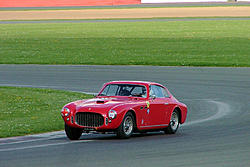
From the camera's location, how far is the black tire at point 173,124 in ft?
54.7

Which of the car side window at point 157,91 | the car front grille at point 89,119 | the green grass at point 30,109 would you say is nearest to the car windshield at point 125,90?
the car side window at point 157,91

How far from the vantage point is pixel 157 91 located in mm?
16922

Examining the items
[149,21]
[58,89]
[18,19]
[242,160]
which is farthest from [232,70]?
[18,19]

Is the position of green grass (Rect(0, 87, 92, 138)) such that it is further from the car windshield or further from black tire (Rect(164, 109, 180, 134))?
black tire (Rect(164, 109, 180, 134))

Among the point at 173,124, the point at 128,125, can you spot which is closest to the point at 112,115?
the point at 128,125

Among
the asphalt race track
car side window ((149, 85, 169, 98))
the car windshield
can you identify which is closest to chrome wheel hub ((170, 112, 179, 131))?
the asphalt race track

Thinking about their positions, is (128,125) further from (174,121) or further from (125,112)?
(174,121)

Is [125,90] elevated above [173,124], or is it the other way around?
[125,90]

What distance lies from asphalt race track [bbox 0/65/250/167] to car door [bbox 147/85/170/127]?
1.22ft

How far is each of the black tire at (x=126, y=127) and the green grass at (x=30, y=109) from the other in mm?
2822

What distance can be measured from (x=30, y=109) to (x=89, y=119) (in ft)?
23.0

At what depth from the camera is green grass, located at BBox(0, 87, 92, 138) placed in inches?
678

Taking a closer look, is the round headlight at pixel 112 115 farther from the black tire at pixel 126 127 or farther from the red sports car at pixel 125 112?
the black tire at pixel 126 127

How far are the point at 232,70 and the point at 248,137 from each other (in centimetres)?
2008
